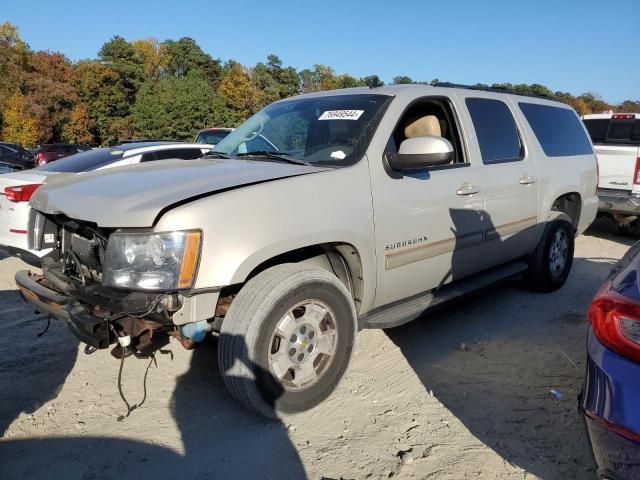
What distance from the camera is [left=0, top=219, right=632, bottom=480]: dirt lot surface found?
2621mm

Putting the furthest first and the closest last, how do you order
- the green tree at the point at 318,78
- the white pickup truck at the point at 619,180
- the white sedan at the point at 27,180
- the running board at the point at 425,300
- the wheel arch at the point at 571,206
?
1. the green tree at the point at 318,78
2. the white pickup truck at the point at 619,180
3. the wheel arch at the point at 571,206
4. the white sedan at the point at 27,180
5. the running board at the point at 425,300

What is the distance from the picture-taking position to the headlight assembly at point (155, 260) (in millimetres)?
2502

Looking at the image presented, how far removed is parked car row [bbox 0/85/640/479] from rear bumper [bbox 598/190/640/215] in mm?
3511

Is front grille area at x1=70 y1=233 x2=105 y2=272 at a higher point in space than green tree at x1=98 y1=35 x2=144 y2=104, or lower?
lower

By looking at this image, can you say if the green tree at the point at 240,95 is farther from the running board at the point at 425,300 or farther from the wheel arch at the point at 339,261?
the wheel arch at the point at 339,261

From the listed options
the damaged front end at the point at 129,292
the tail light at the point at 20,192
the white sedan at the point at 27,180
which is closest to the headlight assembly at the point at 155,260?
the damaged front end at the point at 129,292

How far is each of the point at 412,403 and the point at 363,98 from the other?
2.17 m

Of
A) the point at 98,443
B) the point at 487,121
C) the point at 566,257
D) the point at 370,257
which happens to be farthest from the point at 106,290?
the point at 566,257

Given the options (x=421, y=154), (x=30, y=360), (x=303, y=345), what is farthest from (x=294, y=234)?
(x=30, y=360)

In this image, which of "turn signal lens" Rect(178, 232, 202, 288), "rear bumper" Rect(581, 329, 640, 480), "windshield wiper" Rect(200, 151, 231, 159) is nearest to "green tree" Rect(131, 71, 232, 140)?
"windshield wiper" Rect(200, 151, 231, 159)

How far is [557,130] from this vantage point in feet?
17.7

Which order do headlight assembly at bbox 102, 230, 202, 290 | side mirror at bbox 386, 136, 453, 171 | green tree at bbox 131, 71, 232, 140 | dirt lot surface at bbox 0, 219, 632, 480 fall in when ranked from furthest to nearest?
green tree at bbox 131, 71, 232, 140, side mirror at bbox 386, 136, 453, 171, dirt lot surface at bbox 0, 219, 632, 480, headlight assembly at bbox 102, 230, 202, 290

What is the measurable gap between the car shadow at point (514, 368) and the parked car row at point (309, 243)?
418 millimetres

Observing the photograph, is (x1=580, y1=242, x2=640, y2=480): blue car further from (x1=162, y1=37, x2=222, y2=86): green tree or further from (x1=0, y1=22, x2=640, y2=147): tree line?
(x1=162, y1=37, x2=222, y2=86): green tree
